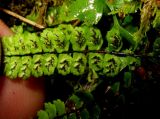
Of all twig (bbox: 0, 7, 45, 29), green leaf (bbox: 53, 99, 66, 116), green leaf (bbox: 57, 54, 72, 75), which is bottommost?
green leaf (bbox: 53, 99, 66, 116)

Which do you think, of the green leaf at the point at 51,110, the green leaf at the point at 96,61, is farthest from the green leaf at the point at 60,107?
the green leaf at the point at 96,61

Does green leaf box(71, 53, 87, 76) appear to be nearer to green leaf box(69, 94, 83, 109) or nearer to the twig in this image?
green leaf box(69, 94, 83, 109)

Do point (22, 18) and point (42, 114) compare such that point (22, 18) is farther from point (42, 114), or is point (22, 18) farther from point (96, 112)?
point (96, 112)

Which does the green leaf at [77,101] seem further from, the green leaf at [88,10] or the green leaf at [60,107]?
the green leaf at [88,10]

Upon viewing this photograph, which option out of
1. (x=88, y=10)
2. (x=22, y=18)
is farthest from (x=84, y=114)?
(x=22, y=18)

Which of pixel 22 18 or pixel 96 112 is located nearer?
pixel 96 112

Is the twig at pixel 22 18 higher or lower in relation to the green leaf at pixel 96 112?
higher

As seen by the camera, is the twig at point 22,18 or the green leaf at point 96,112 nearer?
the green leaf at point 96,112

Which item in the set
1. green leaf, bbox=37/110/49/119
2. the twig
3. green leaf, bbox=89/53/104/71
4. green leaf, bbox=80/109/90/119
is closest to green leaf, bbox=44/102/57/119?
green leaf, bbox=37/110/49/119

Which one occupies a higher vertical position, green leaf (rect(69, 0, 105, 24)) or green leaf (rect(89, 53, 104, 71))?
green leaf (rect(69, 0, 105, 24))

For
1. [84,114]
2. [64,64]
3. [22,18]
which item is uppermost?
[22,18]

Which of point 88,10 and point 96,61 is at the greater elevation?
point 88,10

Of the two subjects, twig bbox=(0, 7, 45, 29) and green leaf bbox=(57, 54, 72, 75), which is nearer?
green leaf bbox=(57, 54, 72, 75)
